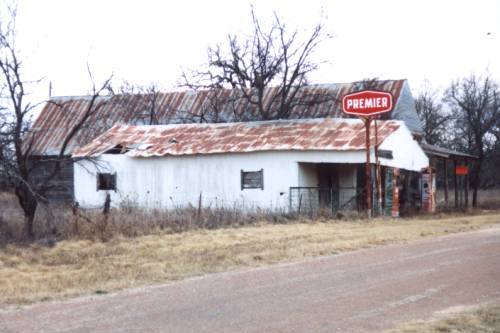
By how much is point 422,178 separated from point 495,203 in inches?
301

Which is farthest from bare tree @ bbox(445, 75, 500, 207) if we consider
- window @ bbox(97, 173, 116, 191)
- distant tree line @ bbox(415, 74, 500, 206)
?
window @ bbox(97, 173, 116, 191)

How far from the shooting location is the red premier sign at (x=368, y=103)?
1082 inches

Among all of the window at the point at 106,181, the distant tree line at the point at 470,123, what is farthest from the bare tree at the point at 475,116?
the window at the point at 106,181

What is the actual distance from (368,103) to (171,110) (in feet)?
70.3

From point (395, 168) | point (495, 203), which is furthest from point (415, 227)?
point (495, 203)

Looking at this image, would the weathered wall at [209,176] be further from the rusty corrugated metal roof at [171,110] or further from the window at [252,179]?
the rusty corrugated metal roof at [171,110]

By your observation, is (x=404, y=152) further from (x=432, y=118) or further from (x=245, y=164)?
(x=432, y=118)

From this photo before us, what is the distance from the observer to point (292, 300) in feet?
32.9

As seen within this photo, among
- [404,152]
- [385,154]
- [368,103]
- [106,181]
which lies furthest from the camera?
[106,181]

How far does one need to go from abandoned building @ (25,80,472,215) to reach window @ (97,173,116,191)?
1.8 inches

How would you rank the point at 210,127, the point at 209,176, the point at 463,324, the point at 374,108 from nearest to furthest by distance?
the point at 463,324, the point at 374,108, the point at 209,176, the point at 210,127

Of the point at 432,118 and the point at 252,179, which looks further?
the point at 432,118

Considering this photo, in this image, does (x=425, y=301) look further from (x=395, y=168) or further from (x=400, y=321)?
(x=395, y=168)

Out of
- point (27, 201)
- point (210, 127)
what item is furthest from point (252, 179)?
point (27, 201)
